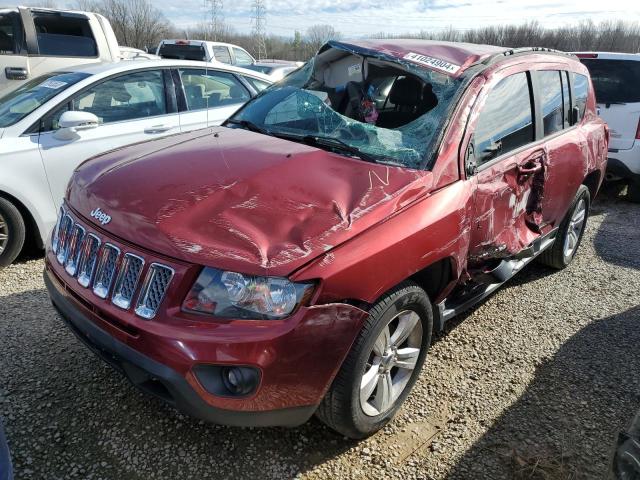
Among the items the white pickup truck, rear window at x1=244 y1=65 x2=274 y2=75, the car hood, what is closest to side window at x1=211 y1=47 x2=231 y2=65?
rear window at x1=244 y1=65 x2=274 y2=75

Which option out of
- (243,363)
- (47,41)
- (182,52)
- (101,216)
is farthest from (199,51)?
(243,363)

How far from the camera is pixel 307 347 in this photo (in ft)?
6.37

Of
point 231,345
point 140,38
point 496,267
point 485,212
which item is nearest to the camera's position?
point 231,345

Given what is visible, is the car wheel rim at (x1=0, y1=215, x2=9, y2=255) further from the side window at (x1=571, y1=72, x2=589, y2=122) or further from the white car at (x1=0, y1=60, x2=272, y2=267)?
the side window at (x1=571, y1=72, x2=589, y2=122)

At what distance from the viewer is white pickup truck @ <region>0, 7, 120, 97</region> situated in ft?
23.3

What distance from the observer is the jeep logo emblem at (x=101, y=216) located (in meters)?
2.20

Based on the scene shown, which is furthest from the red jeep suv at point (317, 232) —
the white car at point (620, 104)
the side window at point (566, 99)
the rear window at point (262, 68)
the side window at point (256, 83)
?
the rear window at point (262, 68)

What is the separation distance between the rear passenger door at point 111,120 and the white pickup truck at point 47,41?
3024mm

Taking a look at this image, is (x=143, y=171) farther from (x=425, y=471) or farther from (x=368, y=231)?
(x=425, y=471)

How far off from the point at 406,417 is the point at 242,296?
52.0 inches

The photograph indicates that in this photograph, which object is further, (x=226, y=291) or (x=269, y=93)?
(x=269, y=93)

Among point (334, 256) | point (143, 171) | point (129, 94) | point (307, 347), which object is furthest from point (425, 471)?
point (129, 94)

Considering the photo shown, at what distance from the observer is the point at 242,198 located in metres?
2.22

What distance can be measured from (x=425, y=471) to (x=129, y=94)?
4032mm
